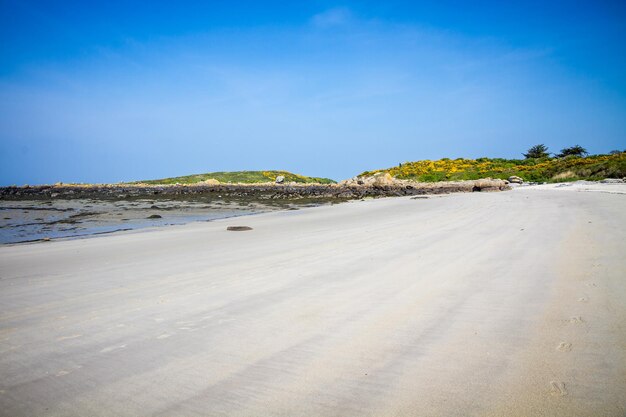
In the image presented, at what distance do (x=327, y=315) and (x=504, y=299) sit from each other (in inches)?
53.1

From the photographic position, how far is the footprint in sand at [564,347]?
173cm

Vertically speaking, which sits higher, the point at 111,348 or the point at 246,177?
the point at 246,177

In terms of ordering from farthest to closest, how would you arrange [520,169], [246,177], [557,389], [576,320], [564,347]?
[246,177] → [520,169] → [576,320] → [564,347] → [557,389]

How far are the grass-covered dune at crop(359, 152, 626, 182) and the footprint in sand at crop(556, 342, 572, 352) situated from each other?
79.6 feet

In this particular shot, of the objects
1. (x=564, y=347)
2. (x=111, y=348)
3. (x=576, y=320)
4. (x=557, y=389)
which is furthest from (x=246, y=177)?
(x=557, y=389)

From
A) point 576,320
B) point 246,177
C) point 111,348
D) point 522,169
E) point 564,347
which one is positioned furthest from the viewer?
point 246,177

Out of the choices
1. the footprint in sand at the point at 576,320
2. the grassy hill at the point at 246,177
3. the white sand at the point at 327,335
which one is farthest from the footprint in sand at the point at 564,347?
the grassy hill at the point at 246,177

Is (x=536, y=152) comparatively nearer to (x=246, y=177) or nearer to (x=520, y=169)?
(x=520, y=169)

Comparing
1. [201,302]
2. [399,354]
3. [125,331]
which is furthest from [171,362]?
[399,354]

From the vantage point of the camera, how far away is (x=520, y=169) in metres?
34.0

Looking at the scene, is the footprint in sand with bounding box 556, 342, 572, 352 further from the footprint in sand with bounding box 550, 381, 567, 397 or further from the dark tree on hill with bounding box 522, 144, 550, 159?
the dark tree on hill with bounding box 522, 144, 550, 159

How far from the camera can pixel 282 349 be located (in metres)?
1.90

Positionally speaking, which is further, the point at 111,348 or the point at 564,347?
the point at 111,348

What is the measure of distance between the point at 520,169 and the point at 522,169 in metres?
0.18
